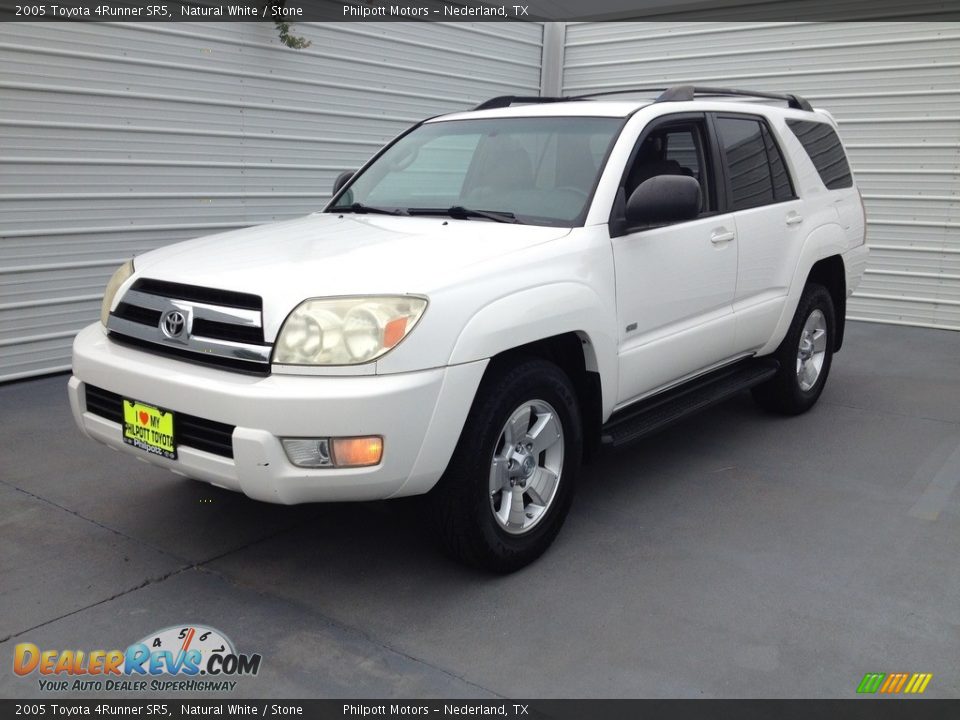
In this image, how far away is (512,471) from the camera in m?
3.49

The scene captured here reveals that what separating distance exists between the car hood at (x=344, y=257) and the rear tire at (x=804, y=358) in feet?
7.63

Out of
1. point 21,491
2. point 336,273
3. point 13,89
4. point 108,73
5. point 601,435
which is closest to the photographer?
point 336,273

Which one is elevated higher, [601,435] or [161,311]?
[161,311]

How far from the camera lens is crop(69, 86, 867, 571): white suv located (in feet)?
9.82

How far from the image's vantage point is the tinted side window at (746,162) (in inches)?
186

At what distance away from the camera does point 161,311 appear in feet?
10.9

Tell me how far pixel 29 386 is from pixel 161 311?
352 cm

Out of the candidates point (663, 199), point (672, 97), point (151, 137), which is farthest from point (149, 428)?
point (151, 137)

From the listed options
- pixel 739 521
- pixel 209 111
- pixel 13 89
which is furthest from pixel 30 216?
pixel 739 521

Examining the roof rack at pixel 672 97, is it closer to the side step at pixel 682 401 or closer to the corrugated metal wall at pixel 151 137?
the side step at pixel 682 401

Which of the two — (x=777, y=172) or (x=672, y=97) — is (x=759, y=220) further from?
(x=672, y=97)

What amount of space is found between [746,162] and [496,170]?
1527 mm

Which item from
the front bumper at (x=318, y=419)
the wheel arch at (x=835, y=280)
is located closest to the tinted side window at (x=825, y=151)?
the wheel arch at (x=835, y=280)
